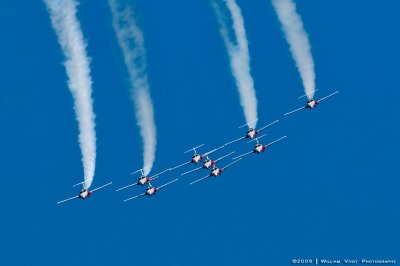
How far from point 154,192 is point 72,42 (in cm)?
1328

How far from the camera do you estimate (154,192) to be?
72438 millimetres

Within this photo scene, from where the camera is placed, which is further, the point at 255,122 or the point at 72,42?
the point at 255,122

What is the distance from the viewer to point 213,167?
237 feet

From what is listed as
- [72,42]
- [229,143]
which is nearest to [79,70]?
[72,42]

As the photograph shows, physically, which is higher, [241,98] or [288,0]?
[288,0]

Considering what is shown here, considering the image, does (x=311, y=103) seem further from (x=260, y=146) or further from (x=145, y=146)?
(x=145, y=146)

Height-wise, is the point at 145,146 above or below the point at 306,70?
below

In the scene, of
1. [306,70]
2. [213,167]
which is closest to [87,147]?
[213,167]

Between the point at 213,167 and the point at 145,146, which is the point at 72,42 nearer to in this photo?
the point at 145,146

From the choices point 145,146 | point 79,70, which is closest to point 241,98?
point 145,146

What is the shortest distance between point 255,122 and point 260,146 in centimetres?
205

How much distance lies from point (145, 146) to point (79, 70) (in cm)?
731

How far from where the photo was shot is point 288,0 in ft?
230

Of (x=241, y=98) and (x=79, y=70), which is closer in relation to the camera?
(x=79, y=70)
